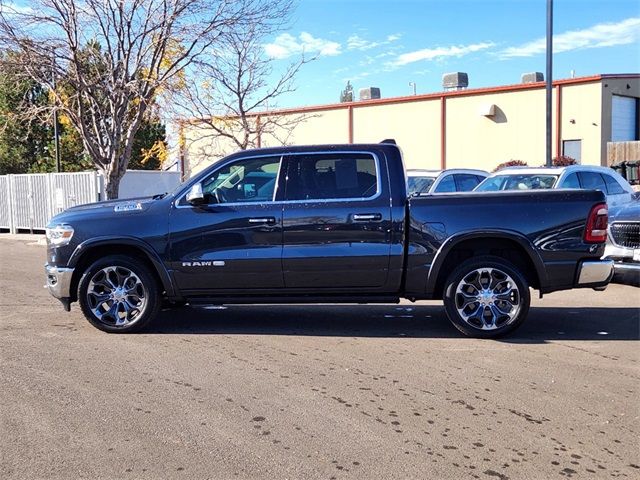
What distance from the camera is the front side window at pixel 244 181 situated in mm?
6664

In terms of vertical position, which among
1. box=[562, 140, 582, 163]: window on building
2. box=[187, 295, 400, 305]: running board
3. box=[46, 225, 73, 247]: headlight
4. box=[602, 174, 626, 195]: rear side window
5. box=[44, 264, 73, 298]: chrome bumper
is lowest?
box=[187, 295, 400, 305]: running board

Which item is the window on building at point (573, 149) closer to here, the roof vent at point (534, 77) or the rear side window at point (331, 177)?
the roof vent at point (534, 77)

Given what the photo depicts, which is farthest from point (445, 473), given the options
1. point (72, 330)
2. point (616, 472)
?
point (72, 330)

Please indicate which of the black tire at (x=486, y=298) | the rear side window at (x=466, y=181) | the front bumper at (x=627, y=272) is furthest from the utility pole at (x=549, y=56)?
the black tire at (x=486, y=298)

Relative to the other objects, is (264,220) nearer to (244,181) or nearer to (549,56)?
(244,181)

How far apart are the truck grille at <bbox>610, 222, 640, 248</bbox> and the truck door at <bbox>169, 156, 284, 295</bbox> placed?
5.13m

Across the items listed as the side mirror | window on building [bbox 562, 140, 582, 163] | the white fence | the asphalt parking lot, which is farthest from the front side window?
window on building [bbox 562, 140, 582, 163]

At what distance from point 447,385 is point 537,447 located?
1.21m

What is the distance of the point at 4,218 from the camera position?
23.6 metres

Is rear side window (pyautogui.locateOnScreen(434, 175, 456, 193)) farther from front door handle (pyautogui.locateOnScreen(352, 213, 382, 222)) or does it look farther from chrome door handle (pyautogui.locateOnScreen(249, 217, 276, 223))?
chrome door handle (pyautogui.locateOnScreen(249, 217, 276, 223))

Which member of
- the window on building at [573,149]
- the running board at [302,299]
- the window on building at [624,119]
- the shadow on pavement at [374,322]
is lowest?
the shadow on pavement at [374,322]

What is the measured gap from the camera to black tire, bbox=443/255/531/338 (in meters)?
6.45

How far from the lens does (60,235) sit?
677cm

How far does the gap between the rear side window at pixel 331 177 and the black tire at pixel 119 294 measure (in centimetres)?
179
